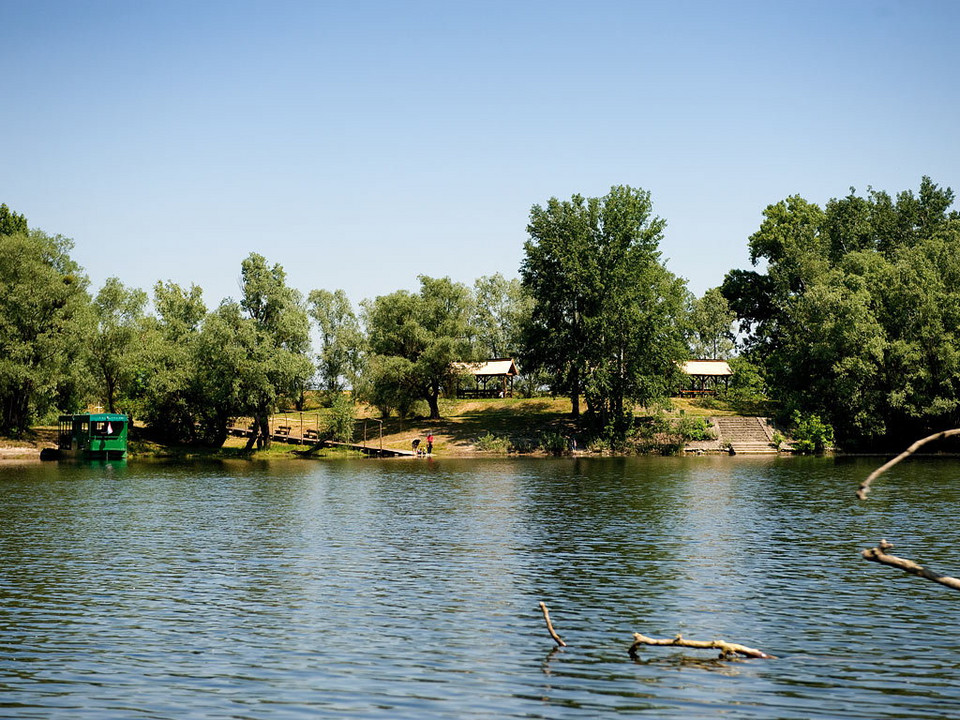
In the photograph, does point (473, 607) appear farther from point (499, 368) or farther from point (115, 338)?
point (499, 368)

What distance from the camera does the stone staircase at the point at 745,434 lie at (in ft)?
318

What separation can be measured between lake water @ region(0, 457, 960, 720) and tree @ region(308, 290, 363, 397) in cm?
7904

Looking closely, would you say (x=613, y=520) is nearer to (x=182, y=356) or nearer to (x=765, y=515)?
(x=765, y=515)

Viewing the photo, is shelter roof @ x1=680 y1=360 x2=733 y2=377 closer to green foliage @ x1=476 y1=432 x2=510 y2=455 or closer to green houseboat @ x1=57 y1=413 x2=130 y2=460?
green foliage @ x1=476 y1=432 x2=510 y2=455

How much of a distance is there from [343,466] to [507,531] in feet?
158

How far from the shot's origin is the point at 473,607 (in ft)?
78.2

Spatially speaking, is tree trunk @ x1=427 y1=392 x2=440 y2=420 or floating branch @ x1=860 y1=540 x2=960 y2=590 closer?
floating branch @ x1=860 y1=540 x2=960 y2=590

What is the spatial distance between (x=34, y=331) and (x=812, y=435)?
81.0 m

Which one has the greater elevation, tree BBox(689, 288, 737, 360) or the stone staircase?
tree BBox(689, 288, 737, 360)

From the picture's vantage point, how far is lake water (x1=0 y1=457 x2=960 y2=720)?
16203 mm

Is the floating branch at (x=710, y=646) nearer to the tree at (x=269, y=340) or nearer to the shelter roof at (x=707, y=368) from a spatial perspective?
the tree at (x=269, y=340)

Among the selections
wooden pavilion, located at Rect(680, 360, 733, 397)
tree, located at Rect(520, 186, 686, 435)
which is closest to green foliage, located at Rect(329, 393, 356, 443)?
tree, located at Rect(520, 186, 686, 435)

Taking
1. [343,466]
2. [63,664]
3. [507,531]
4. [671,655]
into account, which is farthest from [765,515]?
[343,466]

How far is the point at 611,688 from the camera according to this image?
16562 millimetres
